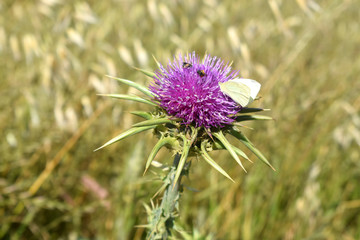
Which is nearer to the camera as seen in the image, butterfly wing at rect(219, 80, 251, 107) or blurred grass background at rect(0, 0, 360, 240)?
butterfly wing at rect(219, 80, 251, 107)

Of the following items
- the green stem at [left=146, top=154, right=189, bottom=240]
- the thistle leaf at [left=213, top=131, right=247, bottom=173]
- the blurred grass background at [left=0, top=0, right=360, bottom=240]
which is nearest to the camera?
the thistle leaf at [left=213, top=131, right=247, bottom=173]

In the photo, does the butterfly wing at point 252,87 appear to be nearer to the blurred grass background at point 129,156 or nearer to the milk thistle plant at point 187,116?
the milk thistle plant at point 187,116

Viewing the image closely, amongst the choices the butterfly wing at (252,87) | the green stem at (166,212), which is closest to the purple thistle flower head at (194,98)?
the butterfly wing at (252,87)

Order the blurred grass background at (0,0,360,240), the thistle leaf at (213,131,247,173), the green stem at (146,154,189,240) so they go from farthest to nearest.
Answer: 1. the blurred grass background at (0,0,360,240)
2. the green stem at (146,154,189,240)
3. the thistle leaf at (213,131,247,173)

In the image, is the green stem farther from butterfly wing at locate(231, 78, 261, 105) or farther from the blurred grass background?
the blurred grass background

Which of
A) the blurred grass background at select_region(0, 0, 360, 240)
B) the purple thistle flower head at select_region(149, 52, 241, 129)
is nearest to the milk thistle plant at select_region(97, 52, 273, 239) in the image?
the purple thistle flower head at select_region(149, 52, 241, 129)

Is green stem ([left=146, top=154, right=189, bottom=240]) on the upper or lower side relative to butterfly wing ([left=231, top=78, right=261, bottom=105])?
lower

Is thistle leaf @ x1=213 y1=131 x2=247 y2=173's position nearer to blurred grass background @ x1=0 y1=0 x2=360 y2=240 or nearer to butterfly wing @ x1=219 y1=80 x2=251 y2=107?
butterfly wing @ x1=219 y1=80 x2=251 y2=107
